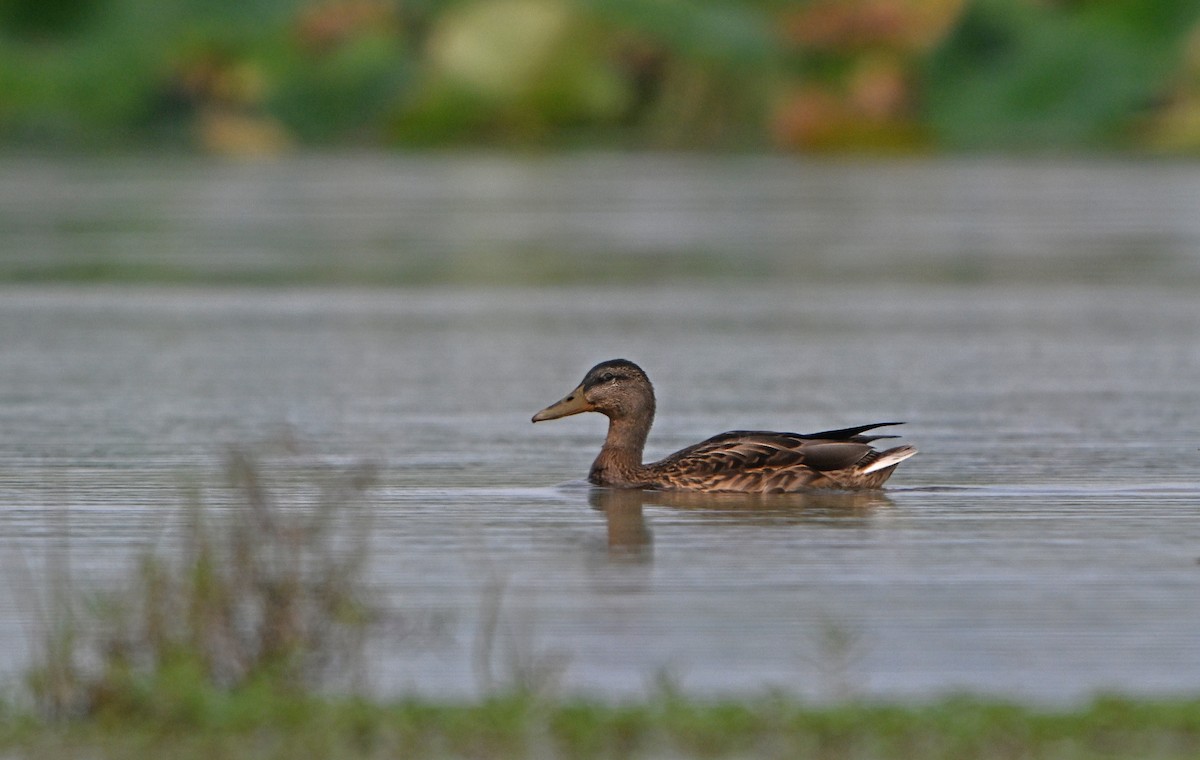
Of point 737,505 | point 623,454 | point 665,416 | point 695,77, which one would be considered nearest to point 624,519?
point 737,505

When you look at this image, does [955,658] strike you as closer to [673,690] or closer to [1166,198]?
[673,690]

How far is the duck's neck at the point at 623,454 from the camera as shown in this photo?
11.9 meters

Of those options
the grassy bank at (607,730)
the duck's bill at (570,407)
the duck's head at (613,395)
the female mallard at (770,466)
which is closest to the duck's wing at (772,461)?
the female mallard at (770,466)

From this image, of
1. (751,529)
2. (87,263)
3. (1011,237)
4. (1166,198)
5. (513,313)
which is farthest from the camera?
(1166,198)

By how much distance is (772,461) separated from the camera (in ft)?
38.2

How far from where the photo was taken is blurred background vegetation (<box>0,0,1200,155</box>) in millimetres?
54781

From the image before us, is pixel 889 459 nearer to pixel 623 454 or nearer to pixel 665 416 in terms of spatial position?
pixel 623 454

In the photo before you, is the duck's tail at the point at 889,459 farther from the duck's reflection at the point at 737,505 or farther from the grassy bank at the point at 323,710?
the grassy bank at the point at 323,710

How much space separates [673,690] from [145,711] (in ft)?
4.62

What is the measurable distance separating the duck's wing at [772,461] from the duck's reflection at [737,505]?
6 cm

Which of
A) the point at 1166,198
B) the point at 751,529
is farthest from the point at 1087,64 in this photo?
the point at 751,529

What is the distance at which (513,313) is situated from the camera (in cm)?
2136

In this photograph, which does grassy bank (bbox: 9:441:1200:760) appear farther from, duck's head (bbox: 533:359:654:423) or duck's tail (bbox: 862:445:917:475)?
duck's head (bbox: 533:359:654:423)

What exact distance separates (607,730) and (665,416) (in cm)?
789
